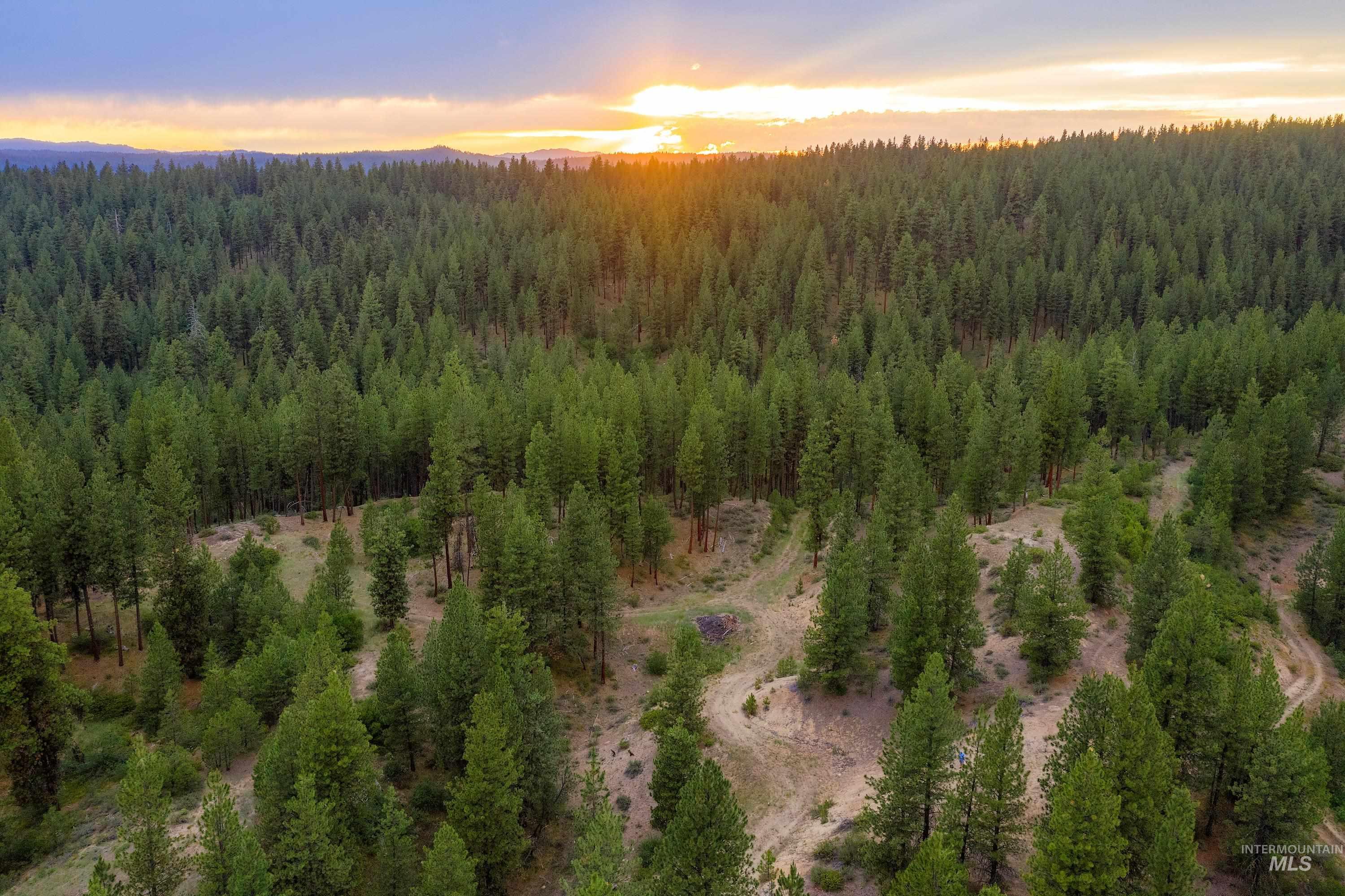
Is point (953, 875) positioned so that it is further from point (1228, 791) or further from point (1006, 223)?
point (1006, 223)

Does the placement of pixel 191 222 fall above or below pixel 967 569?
above

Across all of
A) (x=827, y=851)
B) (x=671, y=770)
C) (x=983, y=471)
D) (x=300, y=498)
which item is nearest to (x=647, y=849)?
(x=671, y=770)

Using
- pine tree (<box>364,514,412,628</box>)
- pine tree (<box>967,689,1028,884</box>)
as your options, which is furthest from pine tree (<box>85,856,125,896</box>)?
pine tree (<box>967,689,1028,884</box>)

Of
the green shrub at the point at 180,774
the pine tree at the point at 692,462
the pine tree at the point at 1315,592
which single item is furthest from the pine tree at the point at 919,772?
the pine tree at the point at 1315,592

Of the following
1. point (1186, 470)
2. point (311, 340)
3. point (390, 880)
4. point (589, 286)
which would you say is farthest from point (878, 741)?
point (589, 286)

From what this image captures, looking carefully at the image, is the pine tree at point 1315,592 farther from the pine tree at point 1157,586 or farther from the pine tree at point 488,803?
the pine tree at point 488,803

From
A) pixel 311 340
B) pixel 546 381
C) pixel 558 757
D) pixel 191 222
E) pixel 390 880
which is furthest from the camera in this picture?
pixel 191 222

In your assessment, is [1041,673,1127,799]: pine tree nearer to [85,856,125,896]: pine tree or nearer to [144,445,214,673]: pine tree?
[85,856,125,896]: pine tree

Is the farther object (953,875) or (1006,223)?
(1006,223)
